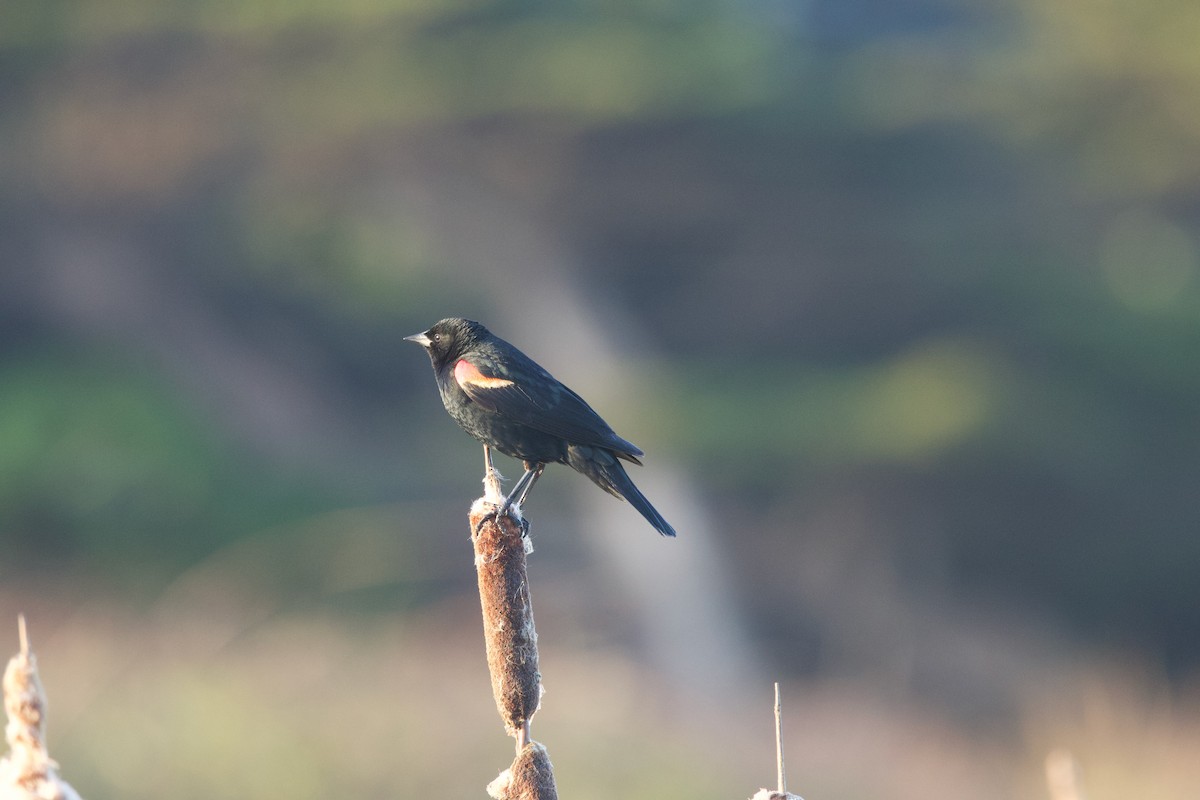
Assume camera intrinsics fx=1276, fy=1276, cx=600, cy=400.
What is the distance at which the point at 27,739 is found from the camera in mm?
1021

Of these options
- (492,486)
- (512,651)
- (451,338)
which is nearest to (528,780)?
(512,651)

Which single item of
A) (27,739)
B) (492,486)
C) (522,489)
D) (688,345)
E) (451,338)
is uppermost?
(688,345)

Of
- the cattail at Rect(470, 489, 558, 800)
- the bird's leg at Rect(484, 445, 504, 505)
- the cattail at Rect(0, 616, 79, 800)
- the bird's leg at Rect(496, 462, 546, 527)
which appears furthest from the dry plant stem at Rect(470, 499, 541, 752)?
the cattail at Rect(0, 616, 79, 800)

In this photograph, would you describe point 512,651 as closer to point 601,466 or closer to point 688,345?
point 601,466

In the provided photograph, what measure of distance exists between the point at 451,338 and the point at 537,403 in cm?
28

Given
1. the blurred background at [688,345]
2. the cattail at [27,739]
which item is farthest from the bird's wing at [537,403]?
the blurred background at [688,345]

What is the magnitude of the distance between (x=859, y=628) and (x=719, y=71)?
478 cm

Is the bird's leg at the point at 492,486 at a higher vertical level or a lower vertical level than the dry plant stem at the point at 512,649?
higher

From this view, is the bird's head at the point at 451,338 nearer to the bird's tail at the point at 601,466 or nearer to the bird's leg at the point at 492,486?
the bird's tail at the point at 601,466

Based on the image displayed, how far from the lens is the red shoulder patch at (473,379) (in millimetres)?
2213

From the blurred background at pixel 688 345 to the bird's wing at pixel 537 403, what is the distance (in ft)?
20.6

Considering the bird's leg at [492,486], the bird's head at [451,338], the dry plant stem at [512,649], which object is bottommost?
the dry plant stem at [512,649]

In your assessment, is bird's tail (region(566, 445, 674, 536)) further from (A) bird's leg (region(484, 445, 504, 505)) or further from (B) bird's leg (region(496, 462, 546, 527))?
(A) bird's leg (region(484, 445, 504, 505))

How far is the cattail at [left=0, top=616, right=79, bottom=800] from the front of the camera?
1.00 metres
